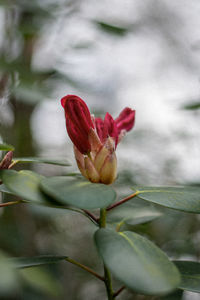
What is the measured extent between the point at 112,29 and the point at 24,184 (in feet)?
3.77

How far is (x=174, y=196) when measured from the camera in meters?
0.51

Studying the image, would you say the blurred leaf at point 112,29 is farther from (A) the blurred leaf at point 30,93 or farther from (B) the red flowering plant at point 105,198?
(B) the red flowering plant at point 105,198

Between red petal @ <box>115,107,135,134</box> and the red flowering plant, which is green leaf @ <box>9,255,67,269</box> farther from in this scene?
red petal @ <box>115,107,135,134</box>

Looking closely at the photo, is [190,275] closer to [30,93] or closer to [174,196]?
[174,196]

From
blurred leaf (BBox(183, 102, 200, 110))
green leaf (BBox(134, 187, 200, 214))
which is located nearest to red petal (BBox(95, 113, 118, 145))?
green leaf (BBox(134, 187, 200, 214))

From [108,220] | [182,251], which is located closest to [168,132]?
[182,251]

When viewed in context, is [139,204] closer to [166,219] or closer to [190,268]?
[190,268]

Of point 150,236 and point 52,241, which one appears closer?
point 150,236

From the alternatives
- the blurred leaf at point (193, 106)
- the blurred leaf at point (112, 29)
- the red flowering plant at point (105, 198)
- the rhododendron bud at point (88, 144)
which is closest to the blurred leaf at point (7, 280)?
the red flowering plant at point (105, 198)

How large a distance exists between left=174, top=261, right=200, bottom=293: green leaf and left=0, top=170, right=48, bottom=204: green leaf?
255 millimetres

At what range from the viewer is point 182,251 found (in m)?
1.07

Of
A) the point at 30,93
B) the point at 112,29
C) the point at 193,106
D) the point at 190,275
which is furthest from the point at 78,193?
the point at 112,29

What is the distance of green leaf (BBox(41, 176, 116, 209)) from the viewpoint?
1.32 feet

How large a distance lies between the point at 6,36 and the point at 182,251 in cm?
130
